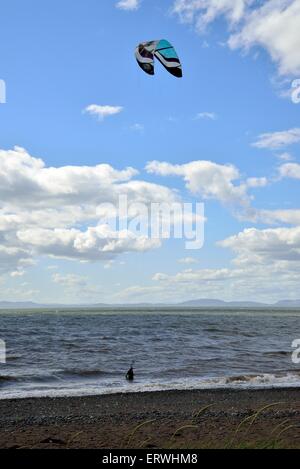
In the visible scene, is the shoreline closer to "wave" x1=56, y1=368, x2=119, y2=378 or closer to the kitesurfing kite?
"wave" x1=56, y1=368, x2=119, y2=378

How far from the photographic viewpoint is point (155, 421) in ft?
47.6

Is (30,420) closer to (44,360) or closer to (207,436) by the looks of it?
(207,436)

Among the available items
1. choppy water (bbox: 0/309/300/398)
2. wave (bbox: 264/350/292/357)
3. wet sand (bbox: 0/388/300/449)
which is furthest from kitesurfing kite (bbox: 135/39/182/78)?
wave (bbox: 264/350/292/357)

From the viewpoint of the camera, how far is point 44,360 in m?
33.6

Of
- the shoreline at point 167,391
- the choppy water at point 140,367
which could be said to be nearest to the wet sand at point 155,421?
the shoreline at point 167,391

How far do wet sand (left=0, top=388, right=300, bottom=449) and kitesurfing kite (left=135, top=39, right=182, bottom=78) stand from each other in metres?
10.2

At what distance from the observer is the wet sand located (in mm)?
11555

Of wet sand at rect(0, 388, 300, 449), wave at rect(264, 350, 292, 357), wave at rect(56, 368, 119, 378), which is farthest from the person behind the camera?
wave at rect(264, 350, 292, 357)

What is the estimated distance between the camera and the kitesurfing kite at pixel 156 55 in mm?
15875

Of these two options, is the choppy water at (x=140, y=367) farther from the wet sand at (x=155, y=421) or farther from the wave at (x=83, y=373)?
the wet sand at (x=155, y=421)

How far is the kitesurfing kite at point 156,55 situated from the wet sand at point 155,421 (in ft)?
33.6
